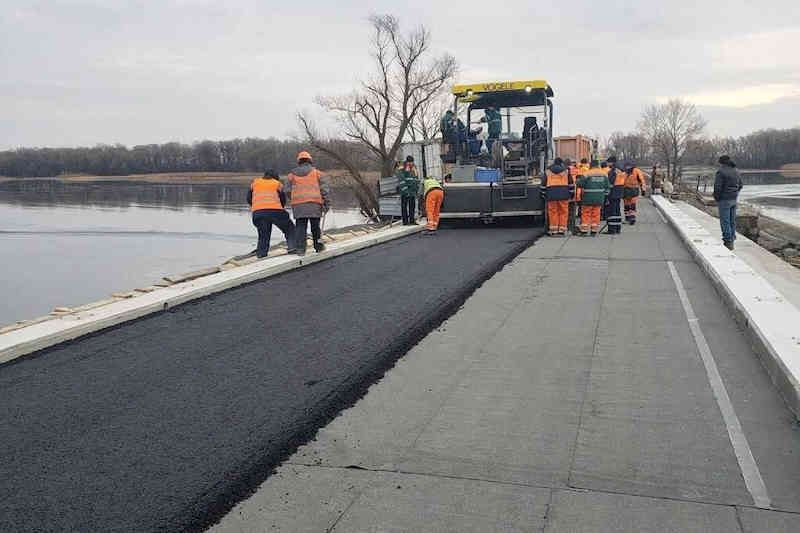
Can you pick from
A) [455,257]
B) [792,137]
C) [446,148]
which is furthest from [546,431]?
[792,137]

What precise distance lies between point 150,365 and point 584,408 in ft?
10.4

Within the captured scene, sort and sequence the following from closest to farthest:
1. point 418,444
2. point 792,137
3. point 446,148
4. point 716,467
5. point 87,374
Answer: point 716,467, point 418,444, point 87,374, point 446,148, point 792,137

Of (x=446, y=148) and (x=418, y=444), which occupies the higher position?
(x=446, y=148)

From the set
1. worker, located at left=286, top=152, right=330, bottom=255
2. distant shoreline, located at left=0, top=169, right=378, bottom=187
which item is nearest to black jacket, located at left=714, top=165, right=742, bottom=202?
worker, located at left=286, top=152, right=330, bottom=255

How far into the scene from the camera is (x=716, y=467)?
3.61 metres

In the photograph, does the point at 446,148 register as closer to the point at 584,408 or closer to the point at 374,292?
the point at 374,292

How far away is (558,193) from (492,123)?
2745 mm

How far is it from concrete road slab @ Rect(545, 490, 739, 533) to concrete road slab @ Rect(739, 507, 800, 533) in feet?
0.15

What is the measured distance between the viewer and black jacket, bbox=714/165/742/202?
39.5 ft

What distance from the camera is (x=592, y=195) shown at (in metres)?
14.1

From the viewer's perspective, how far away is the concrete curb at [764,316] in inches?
186

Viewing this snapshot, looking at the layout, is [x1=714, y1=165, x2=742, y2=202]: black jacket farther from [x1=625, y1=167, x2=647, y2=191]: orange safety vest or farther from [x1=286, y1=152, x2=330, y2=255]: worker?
[x1=286, y1=152, x2=330, y2=255]: worker

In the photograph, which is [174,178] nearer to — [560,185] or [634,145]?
[634,145]

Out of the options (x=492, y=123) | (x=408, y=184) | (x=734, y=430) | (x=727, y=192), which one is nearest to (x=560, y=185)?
(x=492, y=123)
